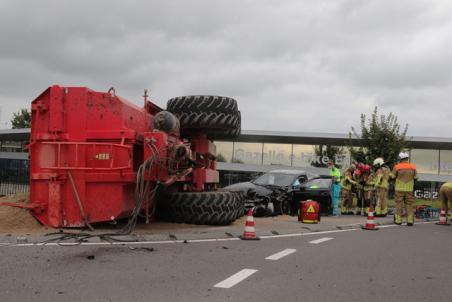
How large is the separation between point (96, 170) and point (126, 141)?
0.68 meters

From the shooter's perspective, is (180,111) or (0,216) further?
(180,111)

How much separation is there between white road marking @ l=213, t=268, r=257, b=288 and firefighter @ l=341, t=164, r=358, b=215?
11.2 m

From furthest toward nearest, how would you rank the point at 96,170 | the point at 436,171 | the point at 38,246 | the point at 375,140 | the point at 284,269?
the point at 436,171 < the point at 375,140 < the point at 96,170 < the point at 38,246 < the point at 284,269

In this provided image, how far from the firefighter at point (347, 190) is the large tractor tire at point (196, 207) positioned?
7.63 m

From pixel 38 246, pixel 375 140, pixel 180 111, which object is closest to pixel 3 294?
pixel 38 246

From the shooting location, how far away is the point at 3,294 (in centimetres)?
446

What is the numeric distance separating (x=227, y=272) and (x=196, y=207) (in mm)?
3867

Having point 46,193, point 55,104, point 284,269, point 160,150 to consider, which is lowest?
point 284,269

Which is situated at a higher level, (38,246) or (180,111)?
(180,111)

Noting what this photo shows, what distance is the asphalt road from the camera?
4680mm

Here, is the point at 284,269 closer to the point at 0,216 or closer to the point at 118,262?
the point at 118,262

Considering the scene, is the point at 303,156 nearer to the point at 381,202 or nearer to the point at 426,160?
the point at 426,160

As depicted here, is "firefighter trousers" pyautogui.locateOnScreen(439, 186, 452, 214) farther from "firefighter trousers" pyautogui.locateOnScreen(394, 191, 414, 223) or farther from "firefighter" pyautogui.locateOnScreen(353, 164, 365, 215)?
"firefighter" pyautogui.locateOnScreen(353, 164, 365, 215)

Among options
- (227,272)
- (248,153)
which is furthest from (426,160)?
(227,272)
